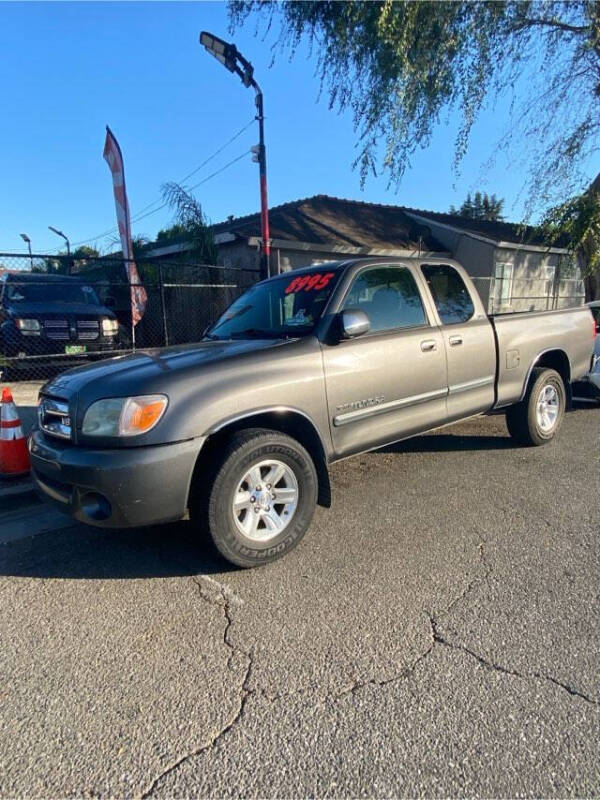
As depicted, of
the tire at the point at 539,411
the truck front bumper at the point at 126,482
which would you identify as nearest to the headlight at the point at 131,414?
the truck front bumper at the point at 126,482

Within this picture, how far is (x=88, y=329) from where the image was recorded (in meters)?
8.95

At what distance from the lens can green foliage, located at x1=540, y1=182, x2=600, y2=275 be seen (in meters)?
12.7

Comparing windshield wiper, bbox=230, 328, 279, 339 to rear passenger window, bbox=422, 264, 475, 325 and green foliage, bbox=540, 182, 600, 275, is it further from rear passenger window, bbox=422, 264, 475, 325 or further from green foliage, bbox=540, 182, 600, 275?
green foliage, bbox=540, 182, 600, 275

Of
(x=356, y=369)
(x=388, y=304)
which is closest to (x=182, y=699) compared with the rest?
(x=356, y=369)

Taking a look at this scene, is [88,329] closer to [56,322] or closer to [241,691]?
[56,322]

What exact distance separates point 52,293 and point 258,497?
27.0ft

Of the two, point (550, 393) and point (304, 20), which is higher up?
point (304, 20)

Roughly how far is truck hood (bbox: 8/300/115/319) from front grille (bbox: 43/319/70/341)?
Result: 0.09m

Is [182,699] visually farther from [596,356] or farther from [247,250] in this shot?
[247,250]

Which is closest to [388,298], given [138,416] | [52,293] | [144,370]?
[144,370]

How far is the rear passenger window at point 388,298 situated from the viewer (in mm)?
3834

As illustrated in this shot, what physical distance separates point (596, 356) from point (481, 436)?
8.05ft

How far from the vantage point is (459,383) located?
4.34 m

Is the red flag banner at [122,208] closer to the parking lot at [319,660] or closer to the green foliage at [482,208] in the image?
the parking lot at [319,660]
